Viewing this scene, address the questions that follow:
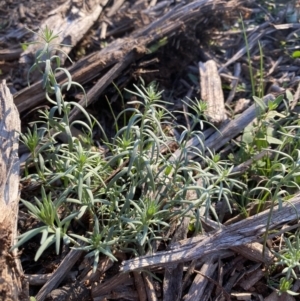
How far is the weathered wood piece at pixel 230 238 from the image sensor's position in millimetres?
2219

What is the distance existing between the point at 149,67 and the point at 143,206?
1254mm

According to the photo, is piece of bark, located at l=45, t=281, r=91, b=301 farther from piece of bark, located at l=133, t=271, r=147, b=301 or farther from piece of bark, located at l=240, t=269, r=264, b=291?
piece of bark, located at l=240, t=269, r=264, b=291

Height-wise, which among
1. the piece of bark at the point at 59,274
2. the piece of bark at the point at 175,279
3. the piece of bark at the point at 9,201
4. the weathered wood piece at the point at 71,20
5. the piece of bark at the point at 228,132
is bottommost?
the piece of bark at the point at 175,279

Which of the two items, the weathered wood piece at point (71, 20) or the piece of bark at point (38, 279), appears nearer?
the piece of bark at point (38, 279)

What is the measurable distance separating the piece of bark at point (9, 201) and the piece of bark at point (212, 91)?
107 cm

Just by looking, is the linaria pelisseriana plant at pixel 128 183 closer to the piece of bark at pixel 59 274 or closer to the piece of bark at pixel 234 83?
the piece of bark at pixel 59 274

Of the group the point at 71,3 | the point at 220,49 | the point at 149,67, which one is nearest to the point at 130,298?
the point at 149,67

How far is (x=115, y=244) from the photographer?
2207 millimetres

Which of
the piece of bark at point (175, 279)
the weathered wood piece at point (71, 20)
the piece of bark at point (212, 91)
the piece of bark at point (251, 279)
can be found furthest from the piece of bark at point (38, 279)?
the weathered wood piece at point (71, 20)

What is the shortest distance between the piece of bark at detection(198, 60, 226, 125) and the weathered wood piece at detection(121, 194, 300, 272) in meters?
0.69

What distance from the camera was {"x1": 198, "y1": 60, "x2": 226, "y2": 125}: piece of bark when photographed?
2.86m

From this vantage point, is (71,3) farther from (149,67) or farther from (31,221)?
(31,221)

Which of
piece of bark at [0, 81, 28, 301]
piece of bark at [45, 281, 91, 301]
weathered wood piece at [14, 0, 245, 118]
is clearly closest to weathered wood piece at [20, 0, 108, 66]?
weathered wood piece at [14, 0, 245, 118]

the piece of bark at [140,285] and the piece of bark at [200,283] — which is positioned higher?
the piece of bark at [140,285]
